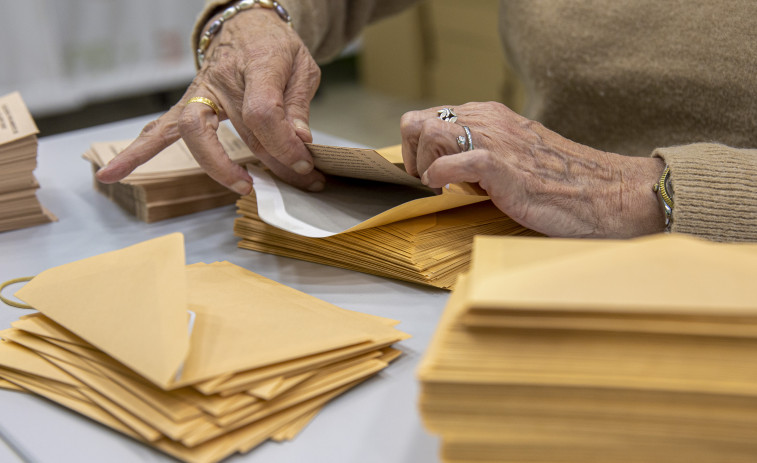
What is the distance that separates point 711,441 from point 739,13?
79 centimetres

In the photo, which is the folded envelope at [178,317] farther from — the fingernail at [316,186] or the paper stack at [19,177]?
the paper stack at [19,177]

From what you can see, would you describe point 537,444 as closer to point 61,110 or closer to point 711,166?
point 711,166

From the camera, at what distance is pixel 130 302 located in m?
0.63

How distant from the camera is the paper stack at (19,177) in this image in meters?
1.03

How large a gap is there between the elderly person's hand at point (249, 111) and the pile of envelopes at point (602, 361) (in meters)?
0.56

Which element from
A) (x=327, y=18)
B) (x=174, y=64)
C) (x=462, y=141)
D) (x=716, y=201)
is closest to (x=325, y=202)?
(x=462, y=141)

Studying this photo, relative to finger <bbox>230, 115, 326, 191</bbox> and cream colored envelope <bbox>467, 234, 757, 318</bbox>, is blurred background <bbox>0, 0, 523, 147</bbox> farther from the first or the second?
cream colored envelope <bbox>467, 234, 757, 318</bbox>

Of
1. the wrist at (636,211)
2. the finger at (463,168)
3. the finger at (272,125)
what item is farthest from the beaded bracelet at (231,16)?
the wrist at (636,211)

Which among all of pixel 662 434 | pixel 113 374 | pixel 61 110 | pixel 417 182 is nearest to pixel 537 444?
pixel 662 434

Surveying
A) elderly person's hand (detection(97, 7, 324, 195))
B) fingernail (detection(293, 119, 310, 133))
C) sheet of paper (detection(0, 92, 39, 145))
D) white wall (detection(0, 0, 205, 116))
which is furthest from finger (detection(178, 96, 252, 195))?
white wall (detection(0, 0, 205, 116))

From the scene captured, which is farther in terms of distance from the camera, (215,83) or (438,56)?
(438,56)

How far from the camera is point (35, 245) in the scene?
1.00 metres

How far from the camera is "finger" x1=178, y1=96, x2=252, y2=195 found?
969 mm

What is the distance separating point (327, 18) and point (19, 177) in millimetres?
681
